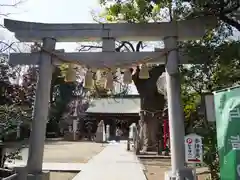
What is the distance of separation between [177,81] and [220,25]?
5.61 ft

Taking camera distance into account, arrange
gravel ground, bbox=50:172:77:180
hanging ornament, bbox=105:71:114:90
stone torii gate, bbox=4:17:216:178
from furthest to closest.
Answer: gravel ground, bbox=50:172:77:180, hanging ornament, bbox=105:71:114:90, stone torii gate, bbox=4:17:216:178

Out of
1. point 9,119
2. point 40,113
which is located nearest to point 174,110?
point 40,113

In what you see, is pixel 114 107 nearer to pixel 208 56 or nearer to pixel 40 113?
pixel 40 113

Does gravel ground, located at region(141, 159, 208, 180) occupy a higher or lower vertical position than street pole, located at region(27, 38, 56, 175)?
lower

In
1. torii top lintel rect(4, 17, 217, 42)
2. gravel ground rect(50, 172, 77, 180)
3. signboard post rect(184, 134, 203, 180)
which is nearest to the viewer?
signboard post rect(184, 134, 203, 180)

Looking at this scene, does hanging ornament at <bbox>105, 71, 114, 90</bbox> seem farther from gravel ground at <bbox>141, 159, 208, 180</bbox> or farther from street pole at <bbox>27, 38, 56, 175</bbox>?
gravel ground at <bbox>141, 159, 208, 180</bbox>

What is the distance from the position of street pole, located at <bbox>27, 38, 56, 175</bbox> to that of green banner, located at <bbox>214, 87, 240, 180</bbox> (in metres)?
4.01

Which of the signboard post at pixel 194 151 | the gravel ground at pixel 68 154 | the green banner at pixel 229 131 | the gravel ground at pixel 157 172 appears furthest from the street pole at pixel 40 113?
the gravel ground at pixel 68 154

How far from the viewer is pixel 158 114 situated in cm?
1675

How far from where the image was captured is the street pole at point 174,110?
619 cm

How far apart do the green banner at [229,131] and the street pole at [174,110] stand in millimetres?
2137

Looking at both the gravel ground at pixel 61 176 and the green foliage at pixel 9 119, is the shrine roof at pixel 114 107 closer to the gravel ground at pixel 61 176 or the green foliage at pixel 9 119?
the gravel ground at pixel 61 176

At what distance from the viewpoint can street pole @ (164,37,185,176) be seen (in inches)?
244

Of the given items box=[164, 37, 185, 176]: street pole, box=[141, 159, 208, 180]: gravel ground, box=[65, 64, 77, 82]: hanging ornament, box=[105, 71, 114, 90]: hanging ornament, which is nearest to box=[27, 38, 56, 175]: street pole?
box=[65, 64, 77, 82]: hanging ornament
